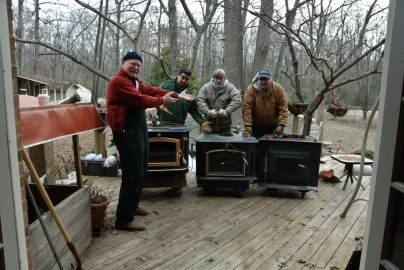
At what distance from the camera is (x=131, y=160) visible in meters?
2.98

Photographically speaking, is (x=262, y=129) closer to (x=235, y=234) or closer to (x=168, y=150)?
(x=168, y=150)

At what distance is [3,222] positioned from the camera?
151 centimetres

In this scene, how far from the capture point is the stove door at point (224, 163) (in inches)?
161

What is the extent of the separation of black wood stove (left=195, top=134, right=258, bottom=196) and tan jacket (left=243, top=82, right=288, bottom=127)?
50 cm

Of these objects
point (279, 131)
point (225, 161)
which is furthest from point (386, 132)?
point (279, 131)

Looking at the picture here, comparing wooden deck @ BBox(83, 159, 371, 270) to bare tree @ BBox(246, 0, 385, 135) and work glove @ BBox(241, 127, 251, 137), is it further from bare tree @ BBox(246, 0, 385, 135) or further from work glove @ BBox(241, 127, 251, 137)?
bare tree @ BBox(246, 0, 385, 135)

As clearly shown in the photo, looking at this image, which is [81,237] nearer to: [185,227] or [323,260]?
[185,227]

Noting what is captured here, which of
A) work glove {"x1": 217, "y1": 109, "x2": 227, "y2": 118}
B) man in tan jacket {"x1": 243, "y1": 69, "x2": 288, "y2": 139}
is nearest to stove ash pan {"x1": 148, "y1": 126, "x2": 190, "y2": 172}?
work glove {"x1": 217, "y1": 109, "x2": 227, "y2": 118}

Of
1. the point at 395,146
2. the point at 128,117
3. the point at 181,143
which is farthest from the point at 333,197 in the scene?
the point at 395,146

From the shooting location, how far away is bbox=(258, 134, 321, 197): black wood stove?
4086mm

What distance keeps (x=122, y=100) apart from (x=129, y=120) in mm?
194

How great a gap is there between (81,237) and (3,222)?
4.06 feet

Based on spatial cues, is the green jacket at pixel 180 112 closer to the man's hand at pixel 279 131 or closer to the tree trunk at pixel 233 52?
the man's hand at pixel 279 131

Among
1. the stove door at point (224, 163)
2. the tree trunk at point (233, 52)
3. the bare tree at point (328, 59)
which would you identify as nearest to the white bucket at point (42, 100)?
the stove door at point (224, 163)
